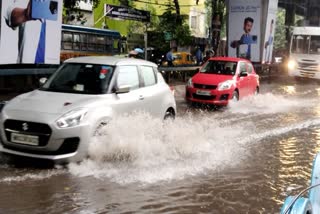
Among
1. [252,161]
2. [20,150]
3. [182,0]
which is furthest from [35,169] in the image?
[182,0]

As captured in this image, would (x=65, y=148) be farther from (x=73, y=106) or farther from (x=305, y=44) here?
(x=305, y=44)

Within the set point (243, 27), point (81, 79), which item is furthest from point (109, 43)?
point (81, 79)

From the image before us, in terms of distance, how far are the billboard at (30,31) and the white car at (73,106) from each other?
16.3 ft

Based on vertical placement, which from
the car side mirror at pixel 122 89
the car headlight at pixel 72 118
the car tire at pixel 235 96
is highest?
the car side mirror at pixel 122 89

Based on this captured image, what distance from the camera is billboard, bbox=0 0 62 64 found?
41.3 feet

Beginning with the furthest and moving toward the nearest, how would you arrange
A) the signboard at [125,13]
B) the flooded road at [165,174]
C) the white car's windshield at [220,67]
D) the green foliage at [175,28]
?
1. the green foliage at [175,28]
2. the signboard at [125,13]
3. the white car's windshield at [220,67]
4. the flooded road at [165,174]

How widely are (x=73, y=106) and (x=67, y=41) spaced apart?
17.8 metres

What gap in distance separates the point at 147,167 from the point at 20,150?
1.84m

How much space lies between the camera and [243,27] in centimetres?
2695

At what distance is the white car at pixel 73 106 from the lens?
21.9 ft

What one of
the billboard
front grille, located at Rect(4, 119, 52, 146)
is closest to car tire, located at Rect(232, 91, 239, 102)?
the billboard

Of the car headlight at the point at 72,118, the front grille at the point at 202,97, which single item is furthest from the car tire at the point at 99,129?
the front grille at the point at 202,97

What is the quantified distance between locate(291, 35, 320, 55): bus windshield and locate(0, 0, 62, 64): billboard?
16.6 m

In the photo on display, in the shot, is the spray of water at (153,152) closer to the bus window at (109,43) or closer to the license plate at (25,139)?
the license plate at (25,139)
